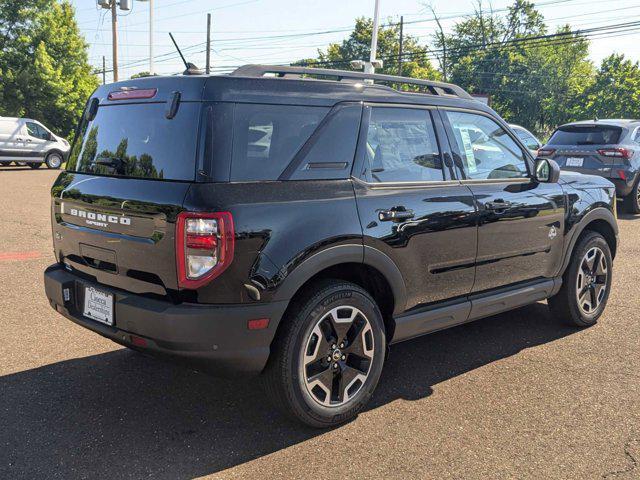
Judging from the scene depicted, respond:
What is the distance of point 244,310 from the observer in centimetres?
282

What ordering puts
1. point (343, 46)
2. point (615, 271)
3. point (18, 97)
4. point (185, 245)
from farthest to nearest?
1. point (343, 46)
2. point (18, 97)
3. point (615, 271)
4. point (185, 245)

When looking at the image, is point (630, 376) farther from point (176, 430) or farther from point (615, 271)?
point (615, 271)

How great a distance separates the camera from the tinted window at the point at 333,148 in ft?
10.4

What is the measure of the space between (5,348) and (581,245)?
4.57 m

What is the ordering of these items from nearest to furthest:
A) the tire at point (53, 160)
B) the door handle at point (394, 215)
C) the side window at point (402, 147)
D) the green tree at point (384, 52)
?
the door handle at point (394, 215) < the side window at point (402, 147) < the tire at point (53, 160) < the green tree at point (384, 52)

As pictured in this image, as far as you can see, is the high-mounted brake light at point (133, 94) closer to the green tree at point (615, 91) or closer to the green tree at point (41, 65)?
the green tree at point (41, 65)

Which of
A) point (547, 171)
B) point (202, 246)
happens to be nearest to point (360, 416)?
point (202, 246)

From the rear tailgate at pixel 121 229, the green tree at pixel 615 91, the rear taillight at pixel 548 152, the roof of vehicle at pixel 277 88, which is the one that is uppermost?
the green tree at pixel 615 91

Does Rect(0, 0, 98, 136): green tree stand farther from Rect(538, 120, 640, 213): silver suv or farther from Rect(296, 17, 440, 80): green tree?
Rect(538, 120, 640, 213): silver suv

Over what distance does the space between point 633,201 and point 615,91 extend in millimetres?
41755

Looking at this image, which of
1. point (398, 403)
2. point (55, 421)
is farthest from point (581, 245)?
point (55, 421)

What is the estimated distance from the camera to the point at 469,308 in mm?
3969

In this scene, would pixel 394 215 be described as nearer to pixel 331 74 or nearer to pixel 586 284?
pixel 331 74

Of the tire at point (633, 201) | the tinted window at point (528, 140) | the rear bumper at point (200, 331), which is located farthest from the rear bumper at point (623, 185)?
the rear bumper at point (200, 331)
